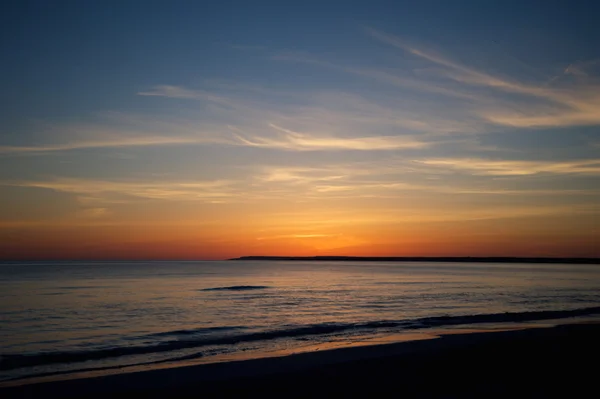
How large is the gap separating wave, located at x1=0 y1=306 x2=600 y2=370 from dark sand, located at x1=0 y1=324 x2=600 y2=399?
157 inches

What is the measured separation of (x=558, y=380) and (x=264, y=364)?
28.0ft

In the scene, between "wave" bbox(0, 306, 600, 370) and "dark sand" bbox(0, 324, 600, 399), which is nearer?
"dark sand" bbox(0, 324, 600, 399)

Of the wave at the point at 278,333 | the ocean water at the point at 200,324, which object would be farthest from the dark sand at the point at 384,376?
the wave at the point at 278,333

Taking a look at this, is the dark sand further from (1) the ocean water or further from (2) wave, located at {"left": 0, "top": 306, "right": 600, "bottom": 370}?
(2) wave, located at {"left": 0, "top": 306, "right": 600, "bottom": 370}

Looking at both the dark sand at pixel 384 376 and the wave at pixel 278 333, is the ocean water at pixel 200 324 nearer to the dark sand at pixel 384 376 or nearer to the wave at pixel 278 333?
the wave at pixel 278 333

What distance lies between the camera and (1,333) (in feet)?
71.6

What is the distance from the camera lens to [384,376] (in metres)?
13.1

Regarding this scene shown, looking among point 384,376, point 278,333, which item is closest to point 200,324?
point 278,333

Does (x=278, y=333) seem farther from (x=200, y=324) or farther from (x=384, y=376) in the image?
(x=384, y=376)

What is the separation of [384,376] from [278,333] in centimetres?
982

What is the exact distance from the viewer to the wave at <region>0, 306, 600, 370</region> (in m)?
16.5

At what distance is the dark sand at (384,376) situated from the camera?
1154cm

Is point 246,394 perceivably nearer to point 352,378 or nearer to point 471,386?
point 352,378

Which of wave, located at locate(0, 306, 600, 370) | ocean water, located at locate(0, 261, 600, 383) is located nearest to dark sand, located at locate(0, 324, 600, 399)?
ocean water, located at locate(0, 261, 600, 383)
